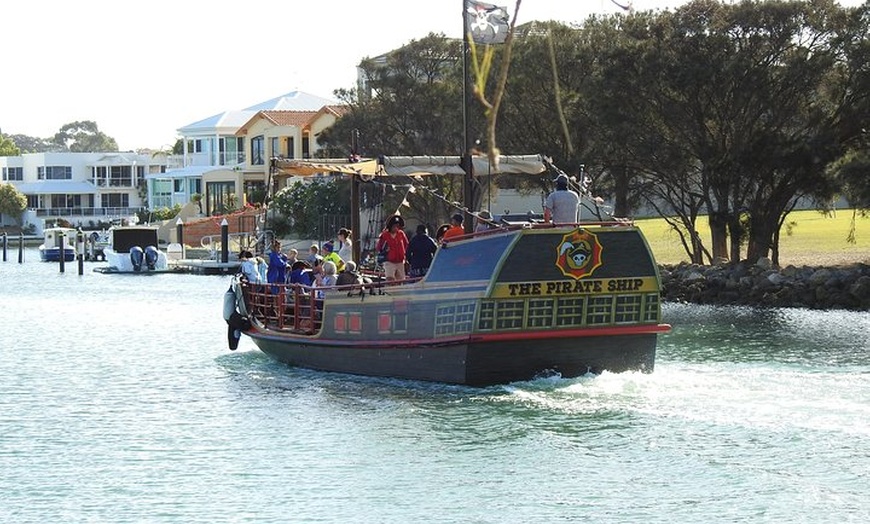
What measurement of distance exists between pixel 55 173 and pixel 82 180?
3158 millimetres

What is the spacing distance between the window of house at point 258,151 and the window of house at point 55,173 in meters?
46.0

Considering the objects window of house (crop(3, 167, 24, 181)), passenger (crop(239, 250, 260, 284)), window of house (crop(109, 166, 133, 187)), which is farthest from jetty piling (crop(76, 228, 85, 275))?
window of house (crop(3, 167, 24, 181))

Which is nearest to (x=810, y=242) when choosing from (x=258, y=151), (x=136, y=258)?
(x=136, y=258)

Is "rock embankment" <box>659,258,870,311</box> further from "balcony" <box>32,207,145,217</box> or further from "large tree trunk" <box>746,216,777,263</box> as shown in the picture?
"balcony" <box>32,207,145,217</box>

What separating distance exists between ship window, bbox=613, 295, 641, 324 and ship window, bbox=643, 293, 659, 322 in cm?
14

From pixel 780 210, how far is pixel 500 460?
28.7m

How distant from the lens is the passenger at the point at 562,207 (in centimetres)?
2275

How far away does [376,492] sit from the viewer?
17891 mm

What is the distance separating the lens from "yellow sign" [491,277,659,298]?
74.1 feet

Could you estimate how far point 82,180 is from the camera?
137500mm

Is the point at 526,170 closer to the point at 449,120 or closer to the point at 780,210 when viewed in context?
the point at 780,210

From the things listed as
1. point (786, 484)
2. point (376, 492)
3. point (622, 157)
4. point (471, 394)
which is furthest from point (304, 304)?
point (622, 157)

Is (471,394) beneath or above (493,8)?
beneath

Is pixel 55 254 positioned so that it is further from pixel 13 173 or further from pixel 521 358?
pixel 521 358
